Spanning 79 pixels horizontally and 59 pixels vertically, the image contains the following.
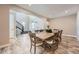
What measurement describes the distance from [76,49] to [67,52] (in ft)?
0.87

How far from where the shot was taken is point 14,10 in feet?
10.2

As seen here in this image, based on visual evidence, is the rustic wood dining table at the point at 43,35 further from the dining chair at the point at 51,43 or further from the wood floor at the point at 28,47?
the wood floor at the point at 28,47

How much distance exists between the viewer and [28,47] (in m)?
3.10

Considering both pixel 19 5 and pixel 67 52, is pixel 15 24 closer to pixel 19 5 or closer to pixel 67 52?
pixel 19 5

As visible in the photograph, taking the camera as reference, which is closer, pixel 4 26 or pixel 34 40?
pixel 4 26

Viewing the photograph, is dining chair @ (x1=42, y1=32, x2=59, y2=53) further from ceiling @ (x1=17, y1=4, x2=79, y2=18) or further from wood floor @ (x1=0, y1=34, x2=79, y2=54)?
ceiling @ (x1=17, y1=4, x2=79, y2=18)

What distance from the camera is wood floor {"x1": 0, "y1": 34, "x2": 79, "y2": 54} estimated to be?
3073mm

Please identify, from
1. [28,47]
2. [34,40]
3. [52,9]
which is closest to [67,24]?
[52,9]

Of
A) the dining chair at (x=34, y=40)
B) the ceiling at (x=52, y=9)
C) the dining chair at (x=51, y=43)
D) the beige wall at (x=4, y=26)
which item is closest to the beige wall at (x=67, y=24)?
the ceiling at (x=52, y=9)

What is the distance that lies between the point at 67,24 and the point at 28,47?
1308 millimetres

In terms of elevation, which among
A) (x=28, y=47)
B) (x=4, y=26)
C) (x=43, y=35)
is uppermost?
(x=4, y=26)

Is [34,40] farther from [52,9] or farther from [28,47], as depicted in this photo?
[52,9]

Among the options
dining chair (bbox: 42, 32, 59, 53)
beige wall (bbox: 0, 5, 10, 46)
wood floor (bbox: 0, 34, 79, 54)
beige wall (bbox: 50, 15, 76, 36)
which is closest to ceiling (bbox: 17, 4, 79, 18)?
beige wall (bbox: 50, 15, 76, 36)
